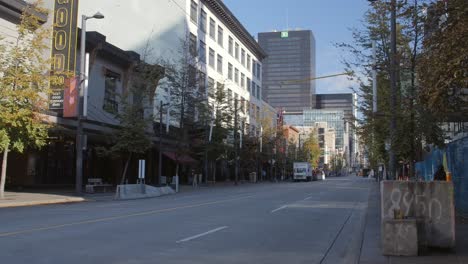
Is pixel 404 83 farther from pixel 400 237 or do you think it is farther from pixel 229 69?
pixel 229 69

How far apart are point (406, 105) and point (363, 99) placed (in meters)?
10.0

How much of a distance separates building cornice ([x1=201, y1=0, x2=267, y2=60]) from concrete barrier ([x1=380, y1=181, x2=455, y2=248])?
58823 millimetres

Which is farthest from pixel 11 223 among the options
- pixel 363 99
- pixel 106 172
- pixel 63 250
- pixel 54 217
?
pixel 106 172

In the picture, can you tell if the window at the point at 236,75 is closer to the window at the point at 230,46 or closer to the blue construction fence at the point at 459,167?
the window at the point at 230,46

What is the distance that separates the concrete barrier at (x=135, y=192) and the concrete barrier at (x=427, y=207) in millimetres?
21467

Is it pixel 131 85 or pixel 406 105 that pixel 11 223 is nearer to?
pixel 406 105

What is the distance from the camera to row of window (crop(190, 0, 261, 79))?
63.6 meters

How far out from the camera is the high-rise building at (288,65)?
9025cm

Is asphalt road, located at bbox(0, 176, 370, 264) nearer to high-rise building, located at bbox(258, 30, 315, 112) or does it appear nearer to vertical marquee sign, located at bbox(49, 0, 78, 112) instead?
vertical marquee sign, located at bbox(49, 0, 78, 112)

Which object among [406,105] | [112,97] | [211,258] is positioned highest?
[112,97]

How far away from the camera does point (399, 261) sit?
896 centimetres

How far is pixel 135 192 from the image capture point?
31234 millimetres

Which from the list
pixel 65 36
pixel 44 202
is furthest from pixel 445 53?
pixel 65 36

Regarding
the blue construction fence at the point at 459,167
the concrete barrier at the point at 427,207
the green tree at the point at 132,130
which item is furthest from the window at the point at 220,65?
the concrete barrier at the point at 427,207
